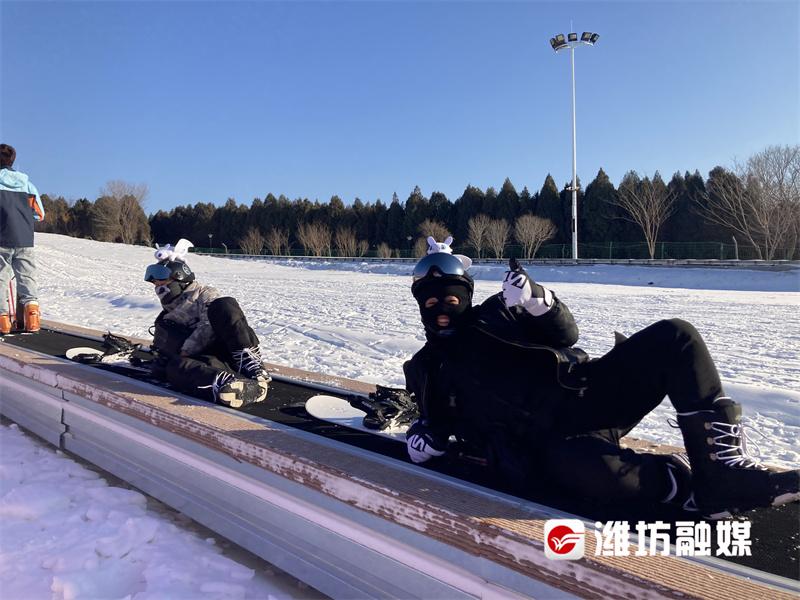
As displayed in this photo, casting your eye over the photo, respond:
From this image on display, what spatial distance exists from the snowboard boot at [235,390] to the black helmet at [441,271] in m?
1.50

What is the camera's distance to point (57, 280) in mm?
18672

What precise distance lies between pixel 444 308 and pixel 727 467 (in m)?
1.15

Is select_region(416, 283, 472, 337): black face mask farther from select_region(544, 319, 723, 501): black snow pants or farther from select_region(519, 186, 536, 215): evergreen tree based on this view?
select_region(519, 186, 536, 215): evergreen tree

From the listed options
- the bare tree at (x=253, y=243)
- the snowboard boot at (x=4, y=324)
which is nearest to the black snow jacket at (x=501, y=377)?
the snowboard boot at (x=4, y=324)

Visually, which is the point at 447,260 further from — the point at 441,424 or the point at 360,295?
the point at 360,295

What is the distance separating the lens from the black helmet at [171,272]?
3793 mm

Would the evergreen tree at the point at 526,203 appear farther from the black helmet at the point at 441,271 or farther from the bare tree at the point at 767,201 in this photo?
the black helmet at the point at 441,271

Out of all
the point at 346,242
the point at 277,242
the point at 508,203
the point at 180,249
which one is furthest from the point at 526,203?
the point at 180,249

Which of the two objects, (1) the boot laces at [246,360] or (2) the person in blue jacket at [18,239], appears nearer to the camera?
(1) the boot laces at [246,360]

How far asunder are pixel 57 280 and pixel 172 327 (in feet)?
59.2

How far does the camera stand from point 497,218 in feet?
133

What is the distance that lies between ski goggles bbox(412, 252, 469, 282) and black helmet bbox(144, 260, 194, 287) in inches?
87.9

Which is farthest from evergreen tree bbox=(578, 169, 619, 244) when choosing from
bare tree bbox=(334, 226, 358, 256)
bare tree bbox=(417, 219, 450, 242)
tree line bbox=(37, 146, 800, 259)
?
bare tree bbox=(334, 226, 358, 256)

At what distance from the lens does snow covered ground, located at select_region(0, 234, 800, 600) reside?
224cm
